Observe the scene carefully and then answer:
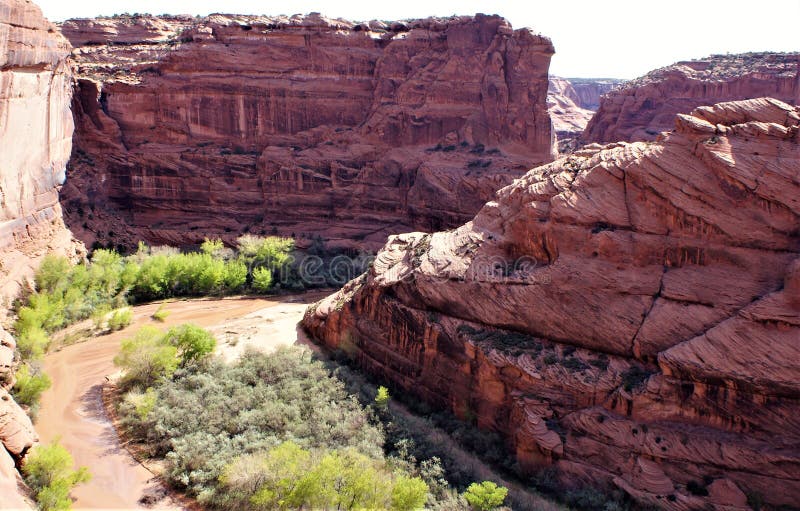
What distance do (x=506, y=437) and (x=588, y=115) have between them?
10243 centimetres

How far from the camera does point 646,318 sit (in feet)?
63.9

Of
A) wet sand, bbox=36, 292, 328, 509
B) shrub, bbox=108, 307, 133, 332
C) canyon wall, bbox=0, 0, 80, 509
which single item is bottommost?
wet sand, bbox=36, 292, 328, 509

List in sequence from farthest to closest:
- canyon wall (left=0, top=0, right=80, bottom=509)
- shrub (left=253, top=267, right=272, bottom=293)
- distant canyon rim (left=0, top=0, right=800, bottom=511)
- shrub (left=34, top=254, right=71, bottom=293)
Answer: shrub (left=253, top=267, right=272, bottom=293) → shrub (left=34, top=254, right=71, bottom=293) → canyon wall (left=0, top=0, right=80, bottom=509) → distant canyon rim (left=0, top=0, right=800, bottom=511)

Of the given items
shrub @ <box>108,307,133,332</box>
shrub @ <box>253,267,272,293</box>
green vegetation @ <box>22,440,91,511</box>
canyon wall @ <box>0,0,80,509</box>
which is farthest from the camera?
shrub @ <box>253,267,272,293</box>

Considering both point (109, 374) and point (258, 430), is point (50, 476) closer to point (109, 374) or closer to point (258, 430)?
point (258, 430)

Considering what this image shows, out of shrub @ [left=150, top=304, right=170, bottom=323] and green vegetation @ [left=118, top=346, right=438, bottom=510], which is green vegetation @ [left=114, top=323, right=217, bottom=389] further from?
shrub @ [left=150, top=304, right=170, bottom=323]

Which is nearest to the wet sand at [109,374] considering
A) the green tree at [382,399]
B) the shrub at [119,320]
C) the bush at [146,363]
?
the shrub at [119,320]

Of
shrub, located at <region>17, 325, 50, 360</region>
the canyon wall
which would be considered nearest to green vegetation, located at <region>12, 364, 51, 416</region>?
shrub, located at <region>17, 325, 50, 360</region>

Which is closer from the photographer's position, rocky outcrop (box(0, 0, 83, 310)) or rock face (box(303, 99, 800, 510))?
rock face (box(303, 99, 800, 510))

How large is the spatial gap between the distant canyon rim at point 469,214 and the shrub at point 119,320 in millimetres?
4684

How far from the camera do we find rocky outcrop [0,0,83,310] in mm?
30984

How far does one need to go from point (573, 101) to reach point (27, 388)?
12133cm

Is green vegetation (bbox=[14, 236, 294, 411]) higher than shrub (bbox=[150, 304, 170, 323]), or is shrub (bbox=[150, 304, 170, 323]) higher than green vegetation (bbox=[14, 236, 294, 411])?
green vegetation (bbox=[14, 236, 294, 411])

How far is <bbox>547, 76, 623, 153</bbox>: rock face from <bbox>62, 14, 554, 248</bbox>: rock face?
125 ft
